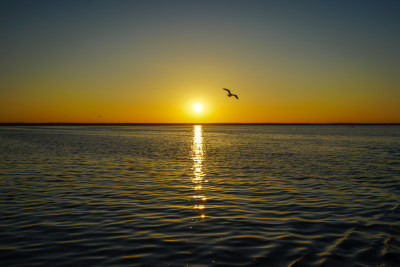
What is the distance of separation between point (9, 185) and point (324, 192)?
58.4 feet

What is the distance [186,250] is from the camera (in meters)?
9.43

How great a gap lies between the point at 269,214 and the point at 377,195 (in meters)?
7.64

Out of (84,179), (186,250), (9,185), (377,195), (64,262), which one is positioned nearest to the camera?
(64,262)

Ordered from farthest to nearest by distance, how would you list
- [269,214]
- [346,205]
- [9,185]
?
[9,185] < [346,205] < [269,214]

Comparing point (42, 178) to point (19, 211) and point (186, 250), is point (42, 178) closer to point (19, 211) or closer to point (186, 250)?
point (19, 211)

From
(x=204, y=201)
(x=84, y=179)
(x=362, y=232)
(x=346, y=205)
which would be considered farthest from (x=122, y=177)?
(x=362, y=232)

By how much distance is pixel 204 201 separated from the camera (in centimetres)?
1608

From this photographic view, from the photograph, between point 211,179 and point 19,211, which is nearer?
point 19,211

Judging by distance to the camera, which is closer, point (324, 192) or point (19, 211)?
point (19, 211)

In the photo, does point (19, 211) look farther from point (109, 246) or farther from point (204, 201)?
point (204, 201)

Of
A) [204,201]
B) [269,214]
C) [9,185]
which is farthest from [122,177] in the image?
[269,214]

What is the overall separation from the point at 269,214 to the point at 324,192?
20.7 feet

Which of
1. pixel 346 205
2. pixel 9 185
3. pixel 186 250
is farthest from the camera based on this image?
pixel 9 185

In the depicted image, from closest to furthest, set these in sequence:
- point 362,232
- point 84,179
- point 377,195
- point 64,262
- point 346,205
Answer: point 64,262 → point 362,232 → point 346,205 → point 377,195 → point 84,179
